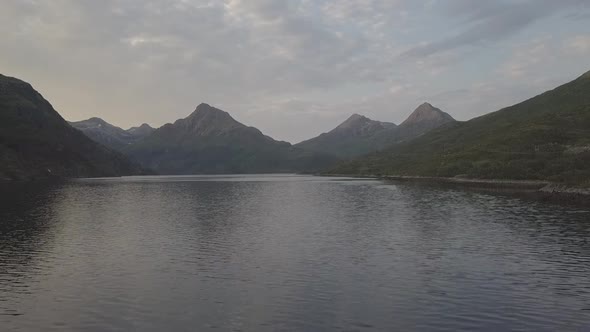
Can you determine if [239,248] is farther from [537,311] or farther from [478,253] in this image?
[537,311]

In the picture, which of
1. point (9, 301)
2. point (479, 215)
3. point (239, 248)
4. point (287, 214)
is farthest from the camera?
point (287, 214)

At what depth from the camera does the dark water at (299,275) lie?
31.6m

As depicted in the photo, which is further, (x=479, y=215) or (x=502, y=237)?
(x=479, y=215)

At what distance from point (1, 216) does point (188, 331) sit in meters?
86.4

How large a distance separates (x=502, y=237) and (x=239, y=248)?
39.2 meters

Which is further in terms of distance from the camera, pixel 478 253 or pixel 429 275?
pixel 478 253

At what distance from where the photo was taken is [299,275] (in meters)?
44.5

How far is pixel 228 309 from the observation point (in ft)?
112

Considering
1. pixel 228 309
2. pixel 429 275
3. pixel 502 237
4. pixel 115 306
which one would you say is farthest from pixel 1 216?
pixel 502 237

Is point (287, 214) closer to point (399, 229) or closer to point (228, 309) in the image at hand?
point (399, 229)

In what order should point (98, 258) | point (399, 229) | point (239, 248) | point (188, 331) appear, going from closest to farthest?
point (188, 331) < point (98, 258) < point (239, 248) < point (399, 229)

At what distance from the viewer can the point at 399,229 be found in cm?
7575

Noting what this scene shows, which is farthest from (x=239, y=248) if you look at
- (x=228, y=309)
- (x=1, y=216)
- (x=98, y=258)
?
(x=1, y=216)

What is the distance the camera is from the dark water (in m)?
31.6
